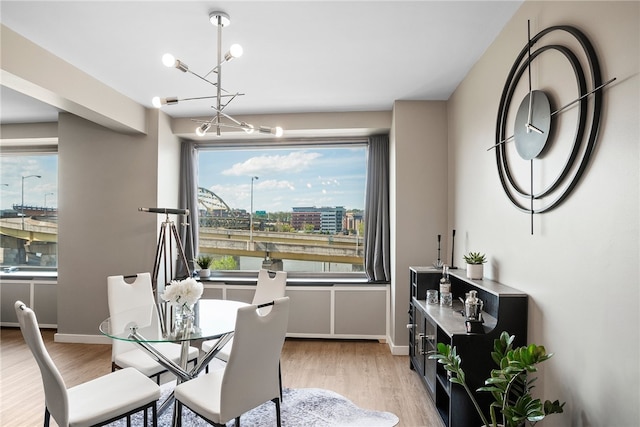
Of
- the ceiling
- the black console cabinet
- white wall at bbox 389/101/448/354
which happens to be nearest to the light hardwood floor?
the black console cabinet

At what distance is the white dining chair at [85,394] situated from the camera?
1.82 m

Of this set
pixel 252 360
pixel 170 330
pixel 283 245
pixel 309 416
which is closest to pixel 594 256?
pixel 252 360

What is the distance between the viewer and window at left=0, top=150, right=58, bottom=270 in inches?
205

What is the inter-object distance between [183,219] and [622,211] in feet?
14.9

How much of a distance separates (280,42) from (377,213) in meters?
2.49

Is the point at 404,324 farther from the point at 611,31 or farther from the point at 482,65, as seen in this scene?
the point at 611,31

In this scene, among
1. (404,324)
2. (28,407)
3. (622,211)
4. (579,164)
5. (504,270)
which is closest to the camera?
(622,211)

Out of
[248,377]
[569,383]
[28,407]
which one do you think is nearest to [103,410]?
[248,377]

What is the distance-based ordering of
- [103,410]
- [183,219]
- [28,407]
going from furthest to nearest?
[183,219], [28,407], [103,410]

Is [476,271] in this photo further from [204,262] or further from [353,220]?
[204,262]

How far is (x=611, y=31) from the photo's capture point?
149 centimetres

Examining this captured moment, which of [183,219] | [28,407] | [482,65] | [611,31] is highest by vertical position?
[482,65]

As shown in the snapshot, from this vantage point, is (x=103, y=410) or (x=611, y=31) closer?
(x=611, y=31)

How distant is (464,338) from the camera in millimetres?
2135
